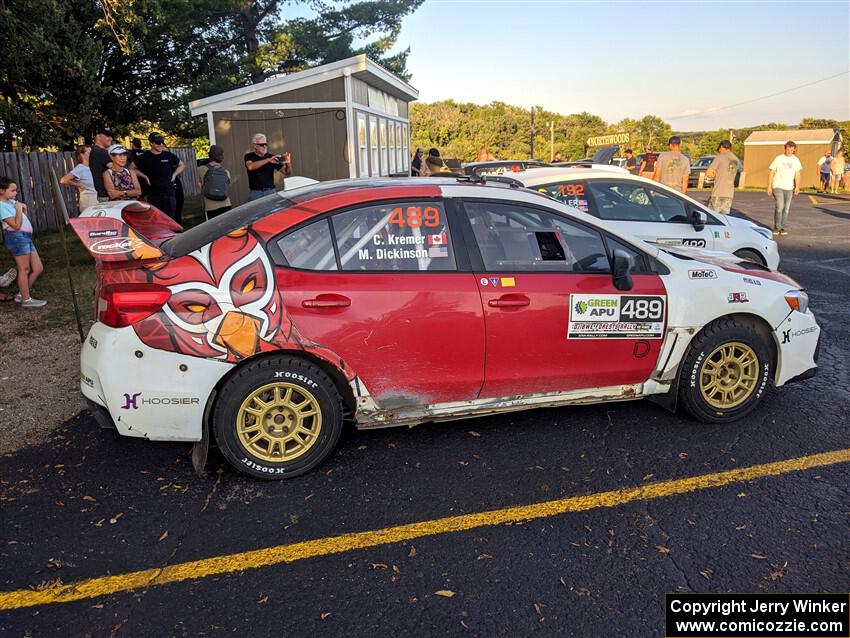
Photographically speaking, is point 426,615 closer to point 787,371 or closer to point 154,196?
point 787,371

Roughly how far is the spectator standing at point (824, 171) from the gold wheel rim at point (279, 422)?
2777cm

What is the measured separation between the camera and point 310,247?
3.72 m

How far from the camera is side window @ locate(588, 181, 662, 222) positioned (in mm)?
7270

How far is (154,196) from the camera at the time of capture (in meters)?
10.3

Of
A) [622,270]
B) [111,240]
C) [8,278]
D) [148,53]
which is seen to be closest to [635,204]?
[622,270]

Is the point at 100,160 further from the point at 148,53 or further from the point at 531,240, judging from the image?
the point at 148,53

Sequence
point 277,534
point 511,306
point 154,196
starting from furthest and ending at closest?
point 154,196
point 511,306
point 277,534

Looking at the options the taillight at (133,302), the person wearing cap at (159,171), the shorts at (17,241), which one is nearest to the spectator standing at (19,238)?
the shorts at (17,241)

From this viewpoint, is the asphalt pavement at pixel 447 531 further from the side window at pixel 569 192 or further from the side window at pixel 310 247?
the side window at pixel 569 192

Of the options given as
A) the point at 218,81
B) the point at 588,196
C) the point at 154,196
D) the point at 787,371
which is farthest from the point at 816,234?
the point at 218,81

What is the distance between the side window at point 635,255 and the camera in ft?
13.6

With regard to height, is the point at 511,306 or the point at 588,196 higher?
the point at 588,196

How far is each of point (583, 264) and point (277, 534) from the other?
7.80 feet

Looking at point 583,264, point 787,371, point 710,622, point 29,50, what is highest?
point 29,50
